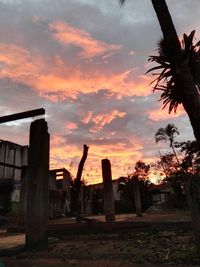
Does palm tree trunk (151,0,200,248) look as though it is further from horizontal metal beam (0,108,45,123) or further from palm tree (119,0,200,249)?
horizontal metal beam (0,108,45,123)

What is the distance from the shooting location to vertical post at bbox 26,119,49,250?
885cm

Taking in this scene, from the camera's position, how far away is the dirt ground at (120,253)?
6555mm

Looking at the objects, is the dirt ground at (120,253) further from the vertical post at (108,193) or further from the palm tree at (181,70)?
the vertical post at (108,193)

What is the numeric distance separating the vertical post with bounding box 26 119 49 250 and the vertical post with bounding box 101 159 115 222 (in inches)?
224

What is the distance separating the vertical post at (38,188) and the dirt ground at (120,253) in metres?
0.43

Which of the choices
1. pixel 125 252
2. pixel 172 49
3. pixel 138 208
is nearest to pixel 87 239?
pixel 125 252

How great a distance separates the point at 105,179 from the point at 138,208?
5.58 m

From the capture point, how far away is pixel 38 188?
9.09 metres

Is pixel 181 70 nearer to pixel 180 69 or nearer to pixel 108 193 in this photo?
pixel 180 69

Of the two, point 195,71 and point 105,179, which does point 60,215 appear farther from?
point 195,71

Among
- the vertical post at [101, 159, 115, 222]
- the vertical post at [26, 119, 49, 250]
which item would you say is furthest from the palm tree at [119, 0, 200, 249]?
the vertical post at [101, 159, 115, 222]

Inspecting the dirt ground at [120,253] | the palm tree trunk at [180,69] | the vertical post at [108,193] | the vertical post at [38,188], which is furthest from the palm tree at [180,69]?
the vertical post at [108,193]

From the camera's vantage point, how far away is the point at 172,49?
1020 cm

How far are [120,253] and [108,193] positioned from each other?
745 cm
